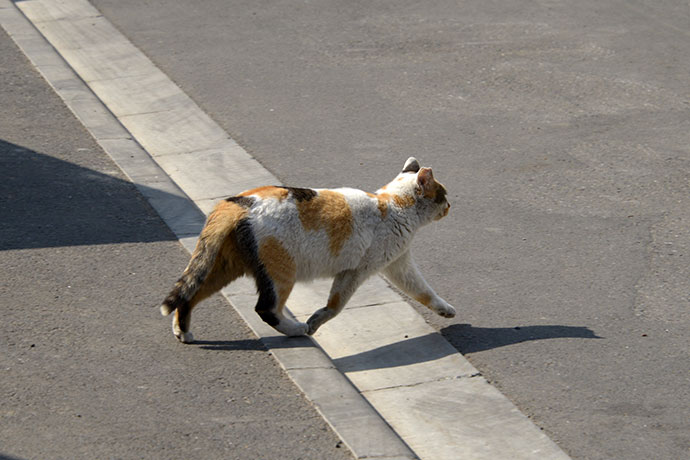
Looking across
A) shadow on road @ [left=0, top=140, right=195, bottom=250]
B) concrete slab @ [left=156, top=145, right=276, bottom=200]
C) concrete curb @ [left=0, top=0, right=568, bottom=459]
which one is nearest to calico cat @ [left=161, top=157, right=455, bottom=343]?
concrete curb @ [left=0, top=0, right=568, bottom=459]

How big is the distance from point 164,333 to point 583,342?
8.84ft

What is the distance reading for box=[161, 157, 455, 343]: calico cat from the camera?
576cm

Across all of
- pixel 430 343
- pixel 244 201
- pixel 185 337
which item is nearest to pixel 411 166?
pixel 430 343

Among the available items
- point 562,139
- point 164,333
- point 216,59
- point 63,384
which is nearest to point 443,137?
point 562,139

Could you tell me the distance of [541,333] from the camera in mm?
6367

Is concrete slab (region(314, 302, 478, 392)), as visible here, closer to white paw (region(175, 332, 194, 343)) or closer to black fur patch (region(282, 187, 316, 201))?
white paw (region(175, 332, 194, 343))

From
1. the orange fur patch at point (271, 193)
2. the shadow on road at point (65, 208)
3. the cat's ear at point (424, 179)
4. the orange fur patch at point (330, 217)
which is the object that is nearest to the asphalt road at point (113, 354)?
the shadow on road at point (65, 208)

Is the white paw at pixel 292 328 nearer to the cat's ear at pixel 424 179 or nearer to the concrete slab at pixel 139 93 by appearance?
the cat's ear at pixel 424 179

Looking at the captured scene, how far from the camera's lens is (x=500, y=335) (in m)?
6.37

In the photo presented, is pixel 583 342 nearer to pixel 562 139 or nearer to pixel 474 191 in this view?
pixel 474 191

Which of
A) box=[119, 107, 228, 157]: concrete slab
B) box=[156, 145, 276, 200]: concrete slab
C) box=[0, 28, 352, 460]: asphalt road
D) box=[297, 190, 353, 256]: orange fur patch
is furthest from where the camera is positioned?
box=[119, 107, 228, 157]: concrete slab

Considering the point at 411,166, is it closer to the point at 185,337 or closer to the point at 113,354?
the point at 185,337

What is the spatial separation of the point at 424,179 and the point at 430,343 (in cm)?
108

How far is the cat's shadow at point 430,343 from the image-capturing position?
607 centimetres
